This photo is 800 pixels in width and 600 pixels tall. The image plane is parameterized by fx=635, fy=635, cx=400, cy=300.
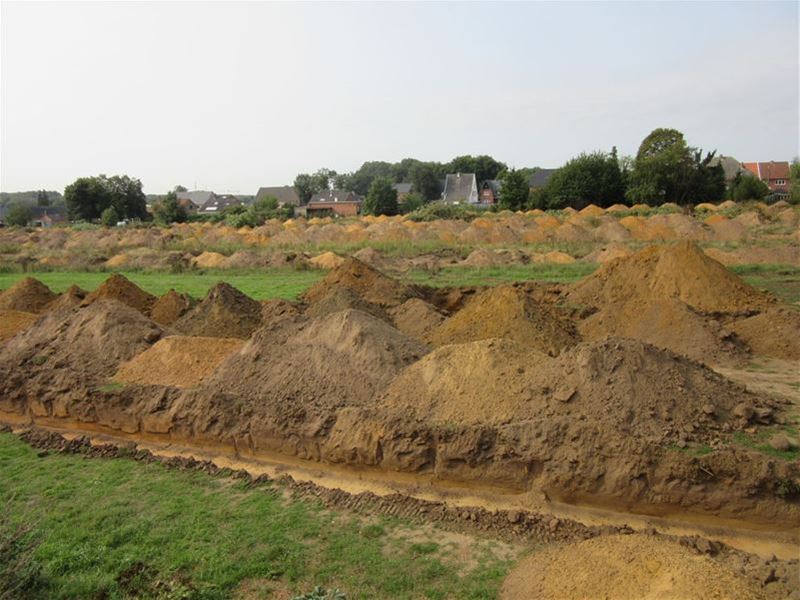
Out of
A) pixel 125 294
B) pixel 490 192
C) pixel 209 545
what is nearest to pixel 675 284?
pixel 209 545

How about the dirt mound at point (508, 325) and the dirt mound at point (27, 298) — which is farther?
the dirt mound at point (27, 298)

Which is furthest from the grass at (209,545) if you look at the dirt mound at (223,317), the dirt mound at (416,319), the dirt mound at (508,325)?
the dirt mound at (416,319)

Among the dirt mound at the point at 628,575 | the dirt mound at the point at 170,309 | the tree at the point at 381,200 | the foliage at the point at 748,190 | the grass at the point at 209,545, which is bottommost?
the grass at the point at 209,545

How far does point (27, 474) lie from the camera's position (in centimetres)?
905

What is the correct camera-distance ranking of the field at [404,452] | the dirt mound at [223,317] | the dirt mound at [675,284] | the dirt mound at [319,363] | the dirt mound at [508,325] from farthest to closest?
the dirt mound at [675,284]
the dirt mound at [223,317]
the dirt mound at [508,325]
the dirt mound at [319,363]
the field at [404,452]

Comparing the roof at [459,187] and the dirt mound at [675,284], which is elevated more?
the roof at [459,187]

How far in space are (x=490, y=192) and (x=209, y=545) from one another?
86405mm

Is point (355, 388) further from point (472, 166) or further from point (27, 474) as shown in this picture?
point (472, 166)

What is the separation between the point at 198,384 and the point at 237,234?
40.7 meters

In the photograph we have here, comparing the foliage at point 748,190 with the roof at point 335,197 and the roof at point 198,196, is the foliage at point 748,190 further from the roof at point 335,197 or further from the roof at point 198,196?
the roof at point 198,196

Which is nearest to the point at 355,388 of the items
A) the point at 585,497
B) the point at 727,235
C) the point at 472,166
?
the point at 585,497

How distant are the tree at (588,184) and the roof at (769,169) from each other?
36.8m

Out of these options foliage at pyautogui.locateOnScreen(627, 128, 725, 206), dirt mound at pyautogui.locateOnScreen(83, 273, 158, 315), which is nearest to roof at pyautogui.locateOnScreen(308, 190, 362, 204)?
foliage at pyautogui.locateOnScreen(627, 128, 725, 206)

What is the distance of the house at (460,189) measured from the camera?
89.1 metres
